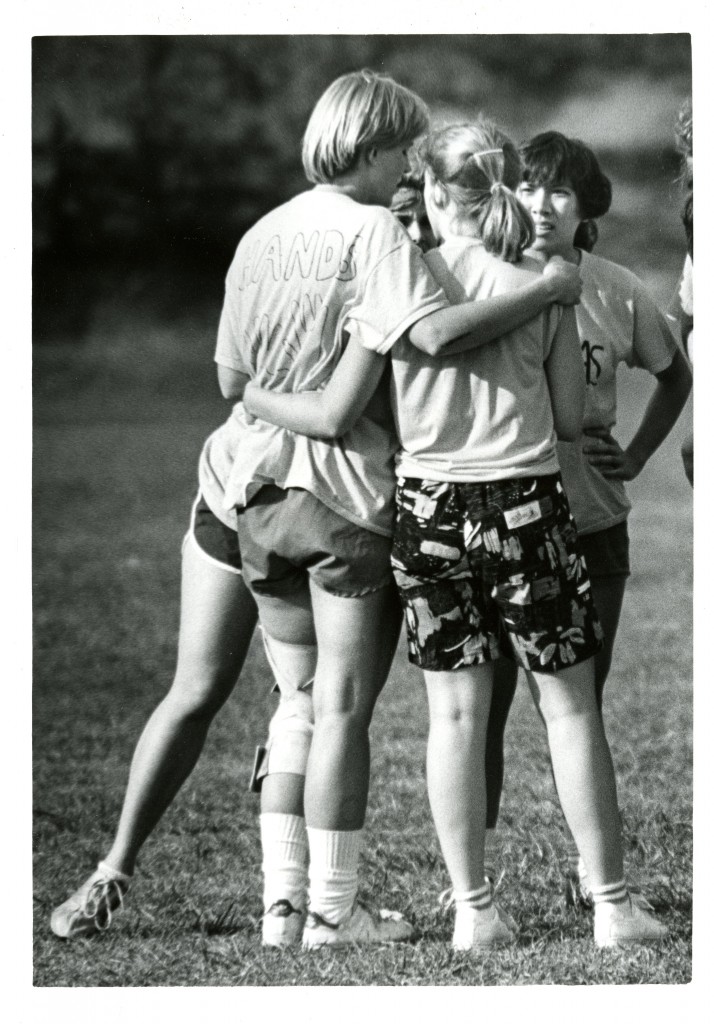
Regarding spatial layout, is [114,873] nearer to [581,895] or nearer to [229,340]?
[581,895]

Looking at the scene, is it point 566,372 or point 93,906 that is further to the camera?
point 93,906

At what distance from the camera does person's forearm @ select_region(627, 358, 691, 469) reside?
9.92ft

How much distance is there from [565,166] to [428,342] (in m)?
0.63

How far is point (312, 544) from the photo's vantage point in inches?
104

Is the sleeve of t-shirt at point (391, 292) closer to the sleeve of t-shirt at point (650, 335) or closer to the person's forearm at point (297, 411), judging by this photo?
the person's forearm at point (297, 411)

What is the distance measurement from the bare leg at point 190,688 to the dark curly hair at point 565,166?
105 centimetres

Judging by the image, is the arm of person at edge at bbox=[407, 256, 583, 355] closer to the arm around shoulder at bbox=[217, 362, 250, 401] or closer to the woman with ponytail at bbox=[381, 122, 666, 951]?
the woman with ponytail at bbox=[381, 122, 666, 951]

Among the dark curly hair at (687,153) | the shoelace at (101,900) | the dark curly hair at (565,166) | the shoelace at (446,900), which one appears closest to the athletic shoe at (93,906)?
the shoelace at (101,900)

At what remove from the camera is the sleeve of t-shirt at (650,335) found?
9.66 ft

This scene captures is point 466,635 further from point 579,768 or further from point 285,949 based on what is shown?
point 285,949

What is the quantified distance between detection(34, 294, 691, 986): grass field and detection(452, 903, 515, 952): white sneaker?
A: 0.10 ft

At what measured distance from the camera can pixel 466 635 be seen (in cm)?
265

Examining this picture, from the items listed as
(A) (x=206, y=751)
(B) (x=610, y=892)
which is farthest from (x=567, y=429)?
(A) (x=206, y=751)
